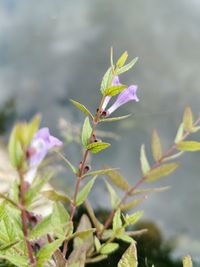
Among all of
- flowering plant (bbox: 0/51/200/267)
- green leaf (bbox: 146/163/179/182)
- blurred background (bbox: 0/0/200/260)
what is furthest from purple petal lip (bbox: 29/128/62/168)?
blurred background (bbox: 0/0/200/260)

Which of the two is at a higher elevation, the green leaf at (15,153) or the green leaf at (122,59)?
the green leaf at (122,59)

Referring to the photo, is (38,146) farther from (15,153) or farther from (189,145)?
(189,145)

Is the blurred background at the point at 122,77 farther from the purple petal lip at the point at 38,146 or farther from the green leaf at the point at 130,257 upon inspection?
the purple petal lip at the point at 38,146

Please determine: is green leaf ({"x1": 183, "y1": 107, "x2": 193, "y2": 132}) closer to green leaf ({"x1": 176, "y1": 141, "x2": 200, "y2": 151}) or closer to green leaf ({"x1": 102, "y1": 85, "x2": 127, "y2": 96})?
green leaf ({"x1": 176, "y1": 141, "x2": 200, "y2": 151})

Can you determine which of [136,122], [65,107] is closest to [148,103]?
[136,122]

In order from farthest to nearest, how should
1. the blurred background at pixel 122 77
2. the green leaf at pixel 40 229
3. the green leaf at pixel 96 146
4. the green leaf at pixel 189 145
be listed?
the blurred background at pixel 122 77 → the green leaf at pixel 189 145 → the green leaf at pixel 96 146 → the green leaf at pixel 40 229

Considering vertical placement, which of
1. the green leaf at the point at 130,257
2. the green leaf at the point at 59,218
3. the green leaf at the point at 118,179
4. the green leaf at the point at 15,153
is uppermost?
the green leaf at the point at 15,153

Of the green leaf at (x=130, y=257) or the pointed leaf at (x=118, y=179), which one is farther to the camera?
the pointed leaf at (x=118, y=179)

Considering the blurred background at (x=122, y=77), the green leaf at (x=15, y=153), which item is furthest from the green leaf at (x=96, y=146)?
the blurred background at (x=122, y=77)

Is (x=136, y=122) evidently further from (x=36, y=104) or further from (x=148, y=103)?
(x=36, y=104)
